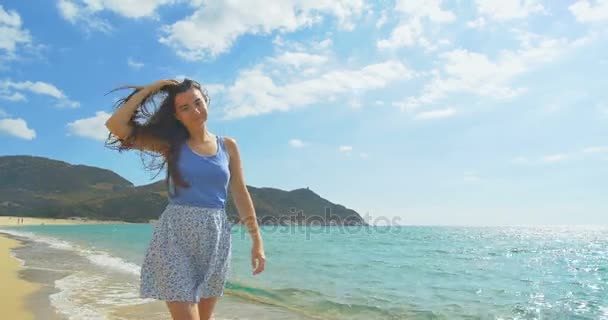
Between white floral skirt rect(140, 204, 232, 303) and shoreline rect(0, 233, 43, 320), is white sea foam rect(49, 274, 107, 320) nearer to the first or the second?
shoreline rect(0, 233, 43, 320)

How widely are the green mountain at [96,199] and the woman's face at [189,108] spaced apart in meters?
120

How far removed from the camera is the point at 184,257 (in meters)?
2.78

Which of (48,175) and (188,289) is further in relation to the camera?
(48,175)

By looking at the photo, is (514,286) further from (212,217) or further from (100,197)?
(100,197)

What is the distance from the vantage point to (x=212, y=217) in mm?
2863

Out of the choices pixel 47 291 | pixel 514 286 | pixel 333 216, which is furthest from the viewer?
pixel 333 216

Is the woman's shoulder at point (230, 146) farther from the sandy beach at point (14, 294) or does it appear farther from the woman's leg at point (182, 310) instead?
the sandy beach at point (14, 294)

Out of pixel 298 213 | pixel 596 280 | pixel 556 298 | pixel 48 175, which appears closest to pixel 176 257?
pixel 556 298

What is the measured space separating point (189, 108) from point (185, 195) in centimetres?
54

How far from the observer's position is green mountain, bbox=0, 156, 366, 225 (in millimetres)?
145250

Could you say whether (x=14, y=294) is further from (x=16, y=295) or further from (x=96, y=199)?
(x=96, y=199)

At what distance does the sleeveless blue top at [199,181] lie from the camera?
2.84 metres

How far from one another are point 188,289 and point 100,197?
185 m

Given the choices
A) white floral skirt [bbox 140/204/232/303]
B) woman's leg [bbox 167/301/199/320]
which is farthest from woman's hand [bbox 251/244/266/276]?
woman's leg [bbox 167/301/199/320]
